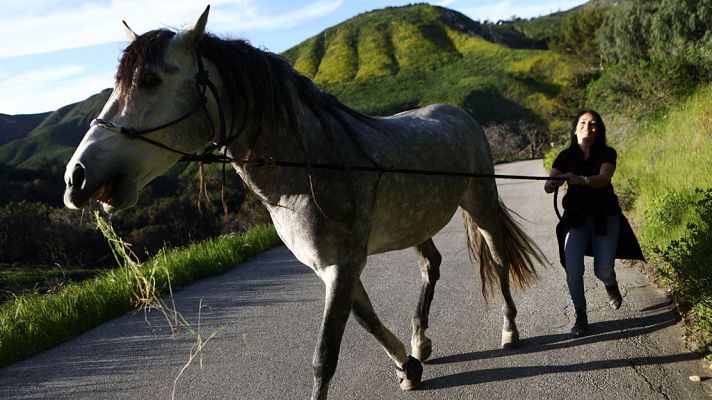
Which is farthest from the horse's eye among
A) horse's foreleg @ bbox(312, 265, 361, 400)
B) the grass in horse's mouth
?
horse's foreleg @ bbox(312, 265, 361, 400)

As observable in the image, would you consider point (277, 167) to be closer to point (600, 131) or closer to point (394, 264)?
point (600, 131)

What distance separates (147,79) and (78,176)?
480mm

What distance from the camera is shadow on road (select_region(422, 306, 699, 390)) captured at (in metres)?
3.28

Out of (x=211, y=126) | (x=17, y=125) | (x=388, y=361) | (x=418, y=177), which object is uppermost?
(x=17, y=125)

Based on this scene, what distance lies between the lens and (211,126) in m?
2.35

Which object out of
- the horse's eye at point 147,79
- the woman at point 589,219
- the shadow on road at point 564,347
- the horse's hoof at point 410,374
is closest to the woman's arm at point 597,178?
the woman at point 589,219

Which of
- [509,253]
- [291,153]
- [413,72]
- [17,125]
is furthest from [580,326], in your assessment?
[17,125]

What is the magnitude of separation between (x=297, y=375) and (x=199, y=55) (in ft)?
7.32

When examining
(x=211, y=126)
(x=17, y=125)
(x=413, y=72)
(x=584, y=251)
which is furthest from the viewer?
(x=17, y=125)

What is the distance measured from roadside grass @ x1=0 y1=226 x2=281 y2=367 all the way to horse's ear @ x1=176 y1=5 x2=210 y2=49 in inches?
71.3

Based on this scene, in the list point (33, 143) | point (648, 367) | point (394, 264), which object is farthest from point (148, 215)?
point (33, 143)

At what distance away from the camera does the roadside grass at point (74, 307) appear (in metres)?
4.40

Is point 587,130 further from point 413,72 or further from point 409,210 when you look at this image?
point 413,72

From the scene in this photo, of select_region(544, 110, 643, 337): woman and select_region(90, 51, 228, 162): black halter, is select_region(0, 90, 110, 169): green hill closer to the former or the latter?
select_region(544, 110, 643, 337): woman
